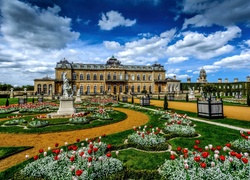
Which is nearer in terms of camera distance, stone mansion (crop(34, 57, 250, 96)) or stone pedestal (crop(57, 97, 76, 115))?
stone pedestal (crop(57, 97, 76, 115))

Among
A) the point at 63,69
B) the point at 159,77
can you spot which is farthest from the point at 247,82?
the point at 63,69

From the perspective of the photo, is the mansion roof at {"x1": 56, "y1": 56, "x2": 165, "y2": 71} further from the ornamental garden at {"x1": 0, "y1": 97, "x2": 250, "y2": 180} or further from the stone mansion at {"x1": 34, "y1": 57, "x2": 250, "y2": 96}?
the ornamental garden at {"x1": 0, "y1": 97, "x2": 250, "y2": 180}

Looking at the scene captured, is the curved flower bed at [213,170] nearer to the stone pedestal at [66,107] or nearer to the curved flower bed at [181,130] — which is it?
the curved flower bed at [181,130]

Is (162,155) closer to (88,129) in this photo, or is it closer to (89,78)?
(88,129)

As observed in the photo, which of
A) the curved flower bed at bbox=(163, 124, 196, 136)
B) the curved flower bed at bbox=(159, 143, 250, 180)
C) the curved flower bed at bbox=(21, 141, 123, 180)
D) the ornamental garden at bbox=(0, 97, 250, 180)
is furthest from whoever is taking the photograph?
the curved flower bed at bbox=(163, 124, 196, 136)

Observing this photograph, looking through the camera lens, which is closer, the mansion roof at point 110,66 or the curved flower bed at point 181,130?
the curved flower bed at point 181,130

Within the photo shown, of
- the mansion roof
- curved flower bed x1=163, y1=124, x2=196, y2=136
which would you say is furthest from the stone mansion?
curved flower bed x1=163, y1=124, x2=196, y2=136

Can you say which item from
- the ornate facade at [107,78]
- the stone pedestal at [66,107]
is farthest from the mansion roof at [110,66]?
the stone pedestal at [66,107]

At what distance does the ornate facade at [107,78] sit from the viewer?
51.8 meters

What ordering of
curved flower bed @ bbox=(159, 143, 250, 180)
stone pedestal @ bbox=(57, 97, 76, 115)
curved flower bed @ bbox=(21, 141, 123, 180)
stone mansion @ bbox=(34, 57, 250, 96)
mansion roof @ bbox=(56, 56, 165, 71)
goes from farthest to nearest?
mansion roof @ bbox=(56, 56, 165, 71) < stone mansion @ bbox=(34, 57, 250, 96) < stone pedestal @ bbox=(57, 97, 76, 115) < curved flower bed @ bbox=(21, 141, 123, 180) < curved flower bed @ bbox=(159, 143, 250, 180)

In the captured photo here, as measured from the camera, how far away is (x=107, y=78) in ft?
185

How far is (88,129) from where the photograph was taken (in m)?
9.11

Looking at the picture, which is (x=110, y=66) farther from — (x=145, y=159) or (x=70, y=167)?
(x=70, y=167)

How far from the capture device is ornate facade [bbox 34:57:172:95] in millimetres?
51750
